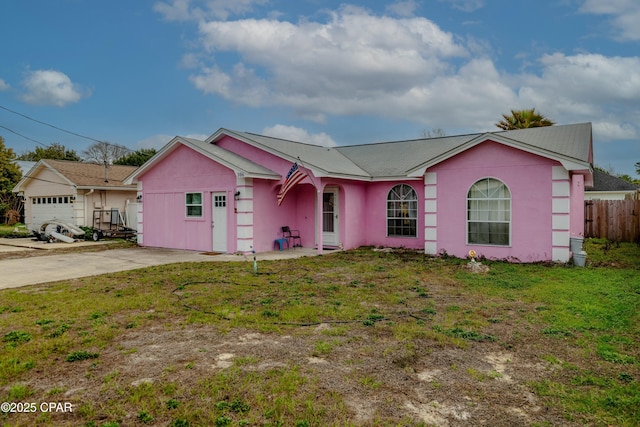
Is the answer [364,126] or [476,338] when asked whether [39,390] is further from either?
[364,126]

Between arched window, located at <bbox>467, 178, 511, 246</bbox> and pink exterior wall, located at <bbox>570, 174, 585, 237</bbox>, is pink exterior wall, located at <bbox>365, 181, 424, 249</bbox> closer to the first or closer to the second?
arched window, located at <bbox>467, 178, 511, 246</bbox>

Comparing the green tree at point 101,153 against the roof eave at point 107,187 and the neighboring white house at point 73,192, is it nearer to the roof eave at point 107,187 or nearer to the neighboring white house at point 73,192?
the neighboring white house at point 73,192

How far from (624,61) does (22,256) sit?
2256 cm

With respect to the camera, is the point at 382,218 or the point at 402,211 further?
the point at 382,218

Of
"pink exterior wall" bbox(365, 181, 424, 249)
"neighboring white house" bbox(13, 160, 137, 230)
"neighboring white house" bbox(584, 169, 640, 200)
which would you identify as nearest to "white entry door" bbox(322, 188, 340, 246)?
"pink exterior wall" bbox(365, 181, 424, 249)

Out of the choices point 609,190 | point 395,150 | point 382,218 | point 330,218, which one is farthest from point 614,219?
point 330,218

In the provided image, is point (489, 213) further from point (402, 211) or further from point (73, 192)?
point (73, 192)

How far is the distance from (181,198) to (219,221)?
2.14 m

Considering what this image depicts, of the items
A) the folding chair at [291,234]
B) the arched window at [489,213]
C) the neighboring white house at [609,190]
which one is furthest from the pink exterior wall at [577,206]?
the neighboring white house at [609,190]

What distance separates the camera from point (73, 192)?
69.4 ft

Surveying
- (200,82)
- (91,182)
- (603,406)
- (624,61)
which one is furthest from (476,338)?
(91,182)

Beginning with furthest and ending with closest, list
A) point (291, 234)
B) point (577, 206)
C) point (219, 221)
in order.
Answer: point (291, 234) < point (577, 206) < point (219, 221)

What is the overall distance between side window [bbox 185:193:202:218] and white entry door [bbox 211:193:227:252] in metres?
0.67

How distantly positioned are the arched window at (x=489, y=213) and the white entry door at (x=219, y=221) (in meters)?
7.88
